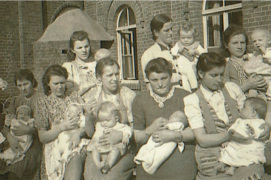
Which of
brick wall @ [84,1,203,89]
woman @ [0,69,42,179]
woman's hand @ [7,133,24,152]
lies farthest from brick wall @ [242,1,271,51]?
woman's hand @ [7,133,24,152]

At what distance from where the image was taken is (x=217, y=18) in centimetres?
700

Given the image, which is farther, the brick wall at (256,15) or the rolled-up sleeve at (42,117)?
the brick wall at (256,15)

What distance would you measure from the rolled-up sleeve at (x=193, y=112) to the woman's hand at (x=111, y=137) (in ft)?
2.22

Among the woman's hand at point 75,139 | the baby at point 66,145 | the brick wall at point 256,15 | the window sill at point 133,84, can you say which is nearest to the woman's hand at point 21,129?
the baby at point 66,145

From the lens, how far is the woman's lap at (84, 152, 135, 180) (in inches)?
126

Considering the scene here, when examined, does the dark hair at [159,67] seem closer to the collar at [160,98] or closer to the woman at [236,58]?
the collar at [160,98]

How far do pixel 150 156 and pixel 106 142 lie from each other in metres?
0.49

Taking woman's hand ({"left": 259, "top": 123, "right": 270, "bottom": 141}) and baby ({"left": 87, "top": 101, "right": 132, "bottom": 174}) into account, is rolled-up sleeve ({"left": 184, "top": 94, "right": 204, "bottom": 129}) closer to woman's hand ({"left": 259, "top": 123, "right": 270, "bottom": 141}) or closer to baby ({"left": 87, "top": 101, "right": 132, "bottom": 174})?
woman's hand ({"left": 259, "top": 123, "right": 270, "bottom": 141})

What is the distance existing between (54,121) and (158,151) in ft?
4.31

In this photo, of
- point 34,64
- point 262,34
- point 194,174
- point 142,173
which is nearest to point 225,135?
point 194,174

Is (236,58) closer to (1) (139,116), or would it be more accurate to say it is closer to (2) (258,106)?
(2) (258,106)

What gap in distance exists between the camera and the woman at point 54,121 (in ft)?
11.5

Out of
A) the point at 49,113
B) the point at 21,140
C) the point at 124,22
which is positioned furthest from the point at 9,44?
the point at 49,113

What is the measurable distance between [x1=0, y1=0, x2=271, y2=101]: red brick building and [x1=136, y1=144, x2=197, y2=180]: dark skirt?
11.2ft
